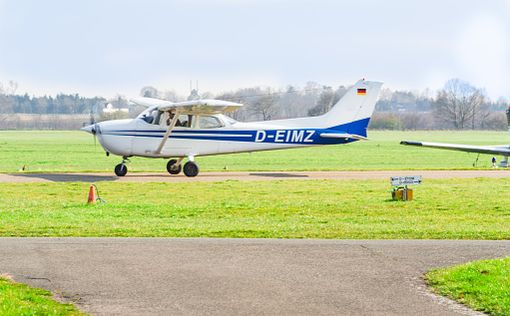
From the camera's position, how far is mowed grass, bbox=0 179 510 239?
→ 56.0ft

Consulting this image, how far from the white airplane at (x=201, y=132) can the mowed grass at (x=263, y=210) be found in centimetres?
501

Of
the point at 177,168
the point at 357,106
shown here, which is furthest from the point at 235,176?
the point at 357,106

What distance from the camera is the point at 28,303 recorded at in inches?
386

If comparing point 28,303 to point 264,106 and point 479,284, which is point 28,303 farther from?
point 264,106

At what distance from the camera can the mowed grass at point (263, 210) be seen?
56.0ft

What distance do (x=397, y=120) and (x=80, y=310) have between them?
433ft

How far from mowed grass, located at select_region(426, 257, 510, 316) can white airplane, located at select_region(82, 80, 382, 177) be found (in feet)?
66.8

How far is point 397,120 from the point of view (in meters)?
140

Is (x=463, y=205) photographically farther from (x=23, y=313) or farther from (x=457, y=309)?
(x=23, y=313)

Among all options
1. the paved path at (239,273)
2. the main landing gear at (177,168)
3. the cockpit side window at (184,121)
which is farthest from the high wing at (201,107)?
the paved path at (239,273)

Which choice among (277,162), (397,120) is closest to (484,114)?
(397,120)

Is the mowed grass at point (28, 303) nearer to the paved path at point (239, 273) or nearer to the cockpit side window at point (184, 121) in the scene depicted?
the paved path at point (239, 273)

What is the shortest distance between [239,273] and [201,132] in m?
22.4

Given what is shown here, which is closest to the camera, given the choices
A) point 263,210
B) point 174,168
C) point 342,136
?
point 263,210
